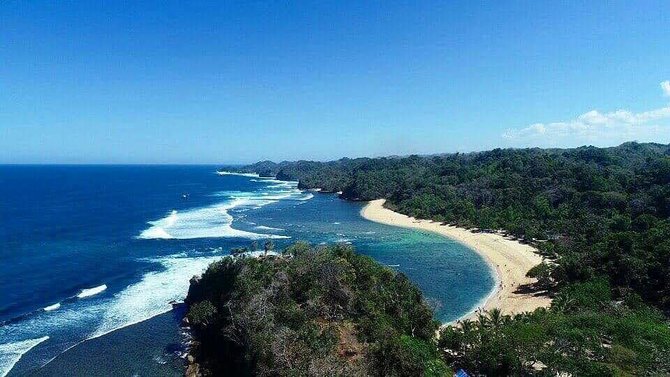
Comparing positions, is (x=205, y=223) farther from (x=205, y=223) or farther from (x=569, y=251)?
(x=569, y=251)

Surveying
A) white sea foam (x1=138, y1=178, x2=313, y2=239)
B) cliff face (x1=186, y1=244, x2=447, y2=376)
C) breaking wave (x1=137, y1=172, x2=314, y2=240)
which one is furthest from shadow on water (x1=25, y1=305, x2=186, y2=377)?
white sea foam (x1=138, y1=178, x2=313, y2=239)

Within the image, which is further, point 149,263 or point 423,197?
point 423,197

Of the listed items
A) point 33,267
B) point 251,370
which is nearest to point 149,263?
point 33,267

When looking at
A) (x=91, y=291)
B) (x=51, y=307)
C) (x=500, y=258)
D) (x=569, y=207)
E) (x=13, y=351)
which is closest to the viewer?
(x=13, y=351)

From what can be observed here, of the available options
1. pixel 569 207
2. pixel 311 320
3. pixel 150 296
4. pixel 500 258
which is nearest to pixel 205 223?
pixel 150 296

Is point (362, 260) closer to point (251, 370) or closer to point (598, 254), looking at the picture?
point (251, 370)

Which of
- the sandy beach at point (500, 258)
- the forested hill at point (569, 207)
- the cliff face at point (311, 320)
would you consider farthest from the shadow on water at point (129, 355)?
the forested hill at point (569, 207)
